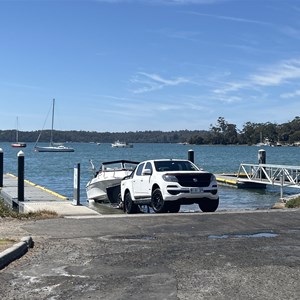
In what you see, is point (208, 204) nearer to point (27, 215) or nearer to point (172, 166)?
point (172, 166)

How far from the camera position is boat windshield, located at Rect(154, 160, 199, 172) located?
16.9m

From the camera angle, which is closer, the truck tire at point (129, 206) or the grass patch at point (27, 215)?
the grass patch at point (27, 215)

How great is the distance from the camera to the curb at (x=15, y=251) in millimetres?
8253

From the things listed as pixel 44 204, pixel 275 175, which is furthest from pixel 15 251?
pixel 275 175

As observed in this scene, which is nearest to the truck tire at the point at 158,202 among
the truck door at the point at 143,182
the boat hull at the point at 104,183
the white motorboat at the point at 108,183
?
the truck door at the point at 143,182

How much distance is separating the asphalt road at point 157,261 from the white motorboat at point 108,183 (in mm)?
9677

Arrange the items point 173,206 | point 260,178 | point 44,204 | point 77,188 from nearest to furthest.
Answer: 1. point 173,206
2. point 44,204
3. point 77,188
4. point 260,178

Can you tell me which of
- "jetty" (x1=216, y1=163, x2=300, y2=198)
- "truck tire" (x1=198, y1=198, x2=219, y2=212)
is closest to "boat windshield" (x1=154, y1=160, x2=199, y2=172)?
"truck tire" (x1=198, y1=198, x2=219, y2=212)


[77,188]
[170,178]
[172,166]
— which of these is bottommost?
[77,188]

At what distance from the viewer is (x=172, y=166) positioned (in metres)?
17.1

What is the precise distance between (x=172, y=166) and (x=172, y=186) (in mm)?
1456

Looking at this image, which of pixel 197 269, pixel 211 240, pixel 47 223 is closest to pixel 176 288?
pixel 197 269

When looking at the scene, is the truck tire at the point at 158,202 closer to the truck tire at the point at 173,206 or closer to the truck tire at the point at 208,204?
the truck tire at the point at 173,206

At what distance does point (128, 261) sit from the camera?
28.1 ft
